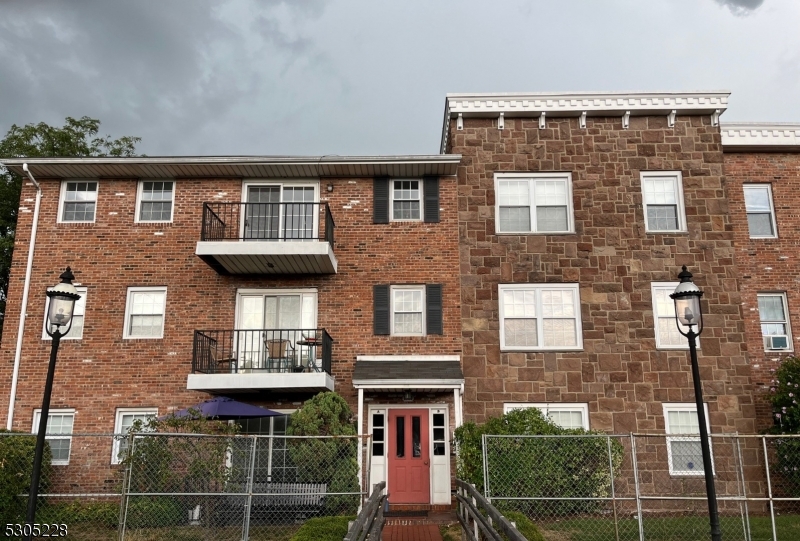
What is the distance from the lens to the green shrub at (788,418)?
14648mm

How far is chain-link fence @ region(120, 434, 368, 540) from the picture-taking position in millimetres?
12102

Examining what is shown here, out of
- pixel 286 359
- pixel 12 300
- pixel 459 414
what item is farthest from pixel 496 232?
pixel 12 300

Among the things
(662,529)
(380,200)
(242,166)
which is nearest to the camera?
(662,529)

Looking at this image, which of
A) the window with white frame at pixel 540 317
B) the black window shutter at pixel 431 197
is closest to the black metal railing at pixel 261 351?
the black window shutter at pixel 431 197

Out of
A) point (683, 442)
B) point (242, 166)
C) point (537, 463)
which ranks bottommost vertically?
point (537, 463)

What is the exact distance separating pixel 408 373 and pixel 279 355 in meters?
2.83

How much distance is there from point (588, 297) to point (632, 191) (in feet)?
9.66

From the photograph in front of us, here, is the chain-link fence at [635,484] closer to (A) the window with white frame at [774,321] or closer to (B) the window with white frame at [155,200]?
(A) the window with white frame at [774,321]

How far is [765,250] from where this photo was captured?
56.8ft

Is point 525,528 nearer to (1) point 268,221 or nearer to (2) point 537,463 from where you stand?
(2) point 537,463

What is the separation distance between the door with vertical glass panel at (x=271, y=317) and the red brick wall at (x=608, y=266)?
3787 millimetres

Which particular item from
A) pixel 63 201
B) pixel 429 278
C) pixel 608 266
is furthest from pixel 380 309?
pixel 63 201

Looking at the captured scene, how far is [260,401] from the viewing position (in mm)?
15430

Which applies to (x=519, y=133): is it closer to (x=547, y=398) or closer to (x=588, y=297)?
(x=588, y=297)
